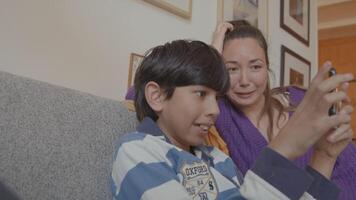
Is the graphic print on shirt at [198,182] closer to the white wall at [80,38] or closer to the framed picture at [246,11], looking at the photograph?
the white wall at [80,38]

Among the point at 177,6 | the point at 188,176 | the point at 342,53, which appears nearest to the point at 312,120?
the point at 188,176

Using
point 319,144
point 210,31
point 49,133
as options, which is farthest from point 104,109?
point 210,31

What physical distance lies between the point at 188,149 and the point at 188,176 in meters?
0.18

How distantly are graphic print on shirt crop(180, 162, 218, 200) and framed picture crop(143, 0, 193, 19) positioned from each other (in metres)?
0.77

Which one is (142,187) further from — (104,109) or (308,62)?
(308,62)

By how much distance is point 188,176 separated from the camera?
0.73 meters

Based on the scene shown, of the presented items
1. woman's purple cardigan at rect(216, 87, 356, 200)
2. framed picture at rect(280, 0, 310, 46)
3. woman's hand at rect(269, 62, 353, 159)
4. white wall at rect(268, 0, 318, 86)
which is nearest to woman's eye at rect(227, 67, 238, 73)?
woman's purple cardigan at rect(216, 87, 356, 200)

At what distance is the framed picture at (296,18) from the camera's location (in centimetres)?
213

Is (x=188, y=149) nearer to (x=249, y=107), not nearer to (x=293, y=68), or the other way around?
(x=249, y=107)

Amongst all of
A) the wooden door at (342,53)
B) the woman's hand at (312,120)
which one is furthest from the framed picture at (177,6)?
the wooden door at (342,53)

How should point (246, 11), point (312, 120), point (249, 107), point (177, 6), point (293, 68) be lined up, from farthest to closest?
point (293, 68), point (246, 11), point (177, 6), point (249, 107), point (312, 120)

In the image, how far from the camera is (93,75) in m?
1.18

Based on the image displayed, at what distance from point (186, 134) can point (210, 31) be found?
0.90 metres

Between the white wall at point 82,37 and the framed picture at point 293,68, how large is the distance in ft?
2.50
